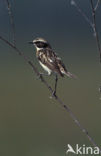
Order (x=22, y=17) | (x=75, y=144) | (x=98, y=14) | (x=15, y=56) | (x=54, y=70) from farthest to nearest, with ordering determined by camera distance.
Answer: (x=22, y=17) < (x=98, y=14) < (x=15, y=56) < (x=75, y=144) < (x=54, y=70)

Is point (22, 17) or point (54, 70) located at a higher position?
point (22, 17)

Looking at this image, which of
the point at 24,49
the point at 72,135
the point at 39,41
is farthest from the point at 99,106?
the point at 24,49

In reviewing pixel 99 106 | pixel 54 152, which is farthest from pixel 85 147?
pixel 99 106

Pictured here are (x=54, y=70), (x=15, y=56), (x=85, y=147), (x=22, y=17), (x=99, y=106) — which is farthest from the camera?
(x=22, y=17)

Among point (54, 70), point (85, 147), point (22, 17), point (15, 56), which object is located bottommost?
point (85, 147)

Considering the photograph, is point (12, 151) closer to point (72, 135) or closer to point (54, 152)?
point (54, 152)

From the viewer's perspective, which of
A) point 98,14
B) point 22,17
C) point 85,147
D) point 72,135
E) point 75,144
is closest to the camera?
point 85,147

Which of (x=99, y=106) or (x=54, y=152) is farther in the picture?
(x=99, y=106)

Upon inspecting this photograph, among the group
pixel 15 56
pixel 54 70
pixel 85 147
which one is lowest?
pixel 85 147

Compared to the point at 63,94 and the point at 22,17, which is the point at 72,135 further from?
the point at 22,17
